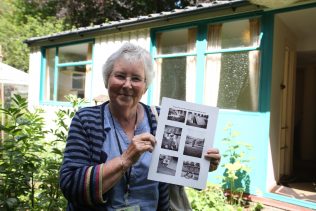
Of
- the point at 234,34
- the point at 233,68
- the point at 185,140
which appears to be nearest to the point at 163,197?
the point at 185,140

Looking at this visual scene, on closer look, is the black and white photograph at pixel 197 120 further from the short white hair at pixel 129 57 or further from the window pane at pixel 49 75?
the window pane at pixel 49 75

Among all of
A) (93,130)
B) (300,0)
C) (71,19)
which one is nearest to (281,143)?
(300,0)

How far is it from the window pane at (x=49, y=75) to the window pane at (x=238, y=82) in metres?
5.85

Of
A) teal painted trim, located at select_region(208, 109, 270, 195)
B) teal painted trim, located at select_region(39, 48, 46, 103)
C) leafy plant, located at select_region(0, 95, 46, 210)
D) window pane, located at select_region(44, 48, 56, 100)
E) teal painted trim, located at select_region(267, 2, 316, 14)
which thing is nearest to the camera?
leafy plant, located at select_region(0, 95, 46, 210)

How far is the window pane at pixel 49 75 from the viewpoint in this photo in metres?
9.42

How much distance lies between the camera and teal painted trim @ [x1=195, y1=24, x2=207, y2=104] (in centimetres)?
559

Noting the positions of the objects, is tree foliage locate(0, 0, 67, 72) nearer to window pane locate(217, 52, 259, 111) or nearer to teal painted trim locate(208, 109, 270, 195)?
window pane locate(217, 52, 259, 111)

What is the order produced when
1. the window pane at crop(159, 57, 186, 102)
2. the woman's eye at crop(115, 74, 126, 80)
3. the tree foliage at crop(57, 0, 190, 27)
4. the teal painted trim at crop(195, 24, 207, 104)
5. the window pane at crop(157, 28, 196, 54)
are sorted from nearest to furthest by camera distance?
the woman's eye at crop(115, 74, 126, 80) < the teal painted trim at crop(195, 24, 207, 104) < the window pane at crop(157, 28, 196, 54) < the window pane at crop(159, 57, 186, 102) < the tree foliage at crop(57, 0, 190, 27)

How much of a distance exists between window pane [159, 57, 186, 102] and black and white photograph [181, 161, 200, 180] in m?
4.48

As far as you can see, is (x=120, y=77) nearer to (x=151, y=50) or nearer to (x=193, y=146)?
(x=193, y=146)

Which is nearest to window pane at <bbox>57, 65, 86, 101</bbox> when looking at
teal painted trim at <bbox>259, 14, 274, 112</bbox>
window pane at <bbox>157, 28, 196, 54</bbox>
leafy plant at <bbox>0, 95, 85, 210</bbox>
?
window pane at <bbox>157, 28, 196, 54</bbox>

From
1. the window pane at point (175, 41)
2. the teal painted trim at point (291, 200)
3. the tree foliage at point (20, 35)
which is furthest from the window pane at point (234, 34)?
the tree foliage at point (20, 35)

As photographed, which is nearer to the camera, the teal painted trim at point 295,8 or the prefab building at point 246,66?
the teal painted trim at point 295,8

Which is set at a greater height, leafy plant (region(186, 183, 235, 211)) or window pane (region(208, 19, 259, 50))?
window pane (region(208, 19, 259, 50))
